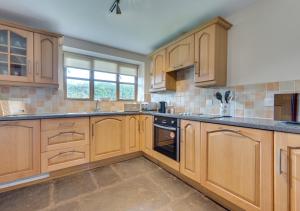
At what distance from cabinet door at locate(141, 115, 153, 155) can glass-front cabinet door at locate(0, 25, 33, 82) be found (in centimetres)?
183

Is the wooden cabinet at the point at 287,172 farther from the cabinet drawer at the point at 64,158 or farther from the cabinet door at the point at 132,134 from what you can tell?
the cabinet drawer at the point at 64,158

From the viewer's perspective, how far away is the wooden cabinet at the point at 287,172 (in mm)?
1054

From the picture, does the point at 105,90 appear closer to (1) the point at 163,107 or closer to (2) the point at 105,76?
(2) the point at 105,76

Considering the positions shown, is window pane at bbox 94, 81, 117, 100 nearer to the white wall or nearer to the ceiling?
the ceiling

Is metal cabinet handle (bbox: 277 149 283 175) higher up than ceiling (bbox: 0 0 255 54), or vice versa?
ceiling (bbox: 0 0 255 54)

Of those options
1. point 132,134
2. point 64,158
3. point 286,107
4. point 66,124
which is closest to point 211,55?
point 286,107

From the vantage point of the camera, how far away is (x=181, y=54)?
7.88 feet

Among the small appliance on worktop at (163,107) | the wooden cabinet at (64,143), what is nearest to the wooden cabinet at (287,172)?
the small appliance on worktop at (163,107)

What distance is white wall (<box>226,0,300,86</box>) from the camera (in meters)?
1.53

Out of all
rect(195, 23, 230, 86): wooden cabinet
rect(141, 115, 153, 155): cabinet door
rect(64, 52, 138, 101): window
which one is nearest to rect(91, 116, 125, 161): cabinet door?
rect(141, 115, 153, 155): cabinet door

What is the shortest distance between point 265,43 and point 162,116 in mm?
1538

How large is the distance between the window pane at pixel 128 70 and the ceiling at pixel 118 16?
931 mm

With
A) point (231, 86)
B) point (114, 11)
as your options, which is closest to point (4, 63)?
point (114, 11)

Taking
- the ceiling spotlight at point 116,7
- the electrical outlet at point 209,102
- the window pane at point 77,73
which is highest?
the ceiling spotlight at point 116,7
